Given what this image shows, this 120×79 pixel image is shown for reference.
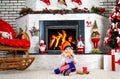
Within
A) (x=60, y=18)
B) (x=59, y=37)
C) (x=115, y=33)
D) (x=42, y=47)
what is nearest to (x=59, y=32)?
(x=59, y=37)

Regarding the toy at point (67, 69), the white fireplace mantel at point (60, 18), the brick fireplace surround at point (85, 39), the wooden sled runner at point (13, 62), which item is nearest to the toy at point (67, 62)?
the toy at point (67, 69)

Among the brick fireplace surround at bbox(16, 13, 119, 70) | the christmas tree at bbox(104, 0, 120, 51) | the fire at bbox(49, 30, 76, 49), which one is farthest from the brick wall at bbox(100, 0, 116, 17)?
the fire at bbox(49, 30, 76, 49)

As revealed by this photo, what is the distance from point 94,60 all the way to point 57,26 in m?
0.93

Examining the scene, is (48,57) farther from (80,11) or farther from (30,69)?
(80,11)

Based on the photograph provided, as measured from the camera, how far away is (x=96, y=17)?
5680 millimetres

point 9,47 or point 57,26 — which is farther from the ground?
point 57,26

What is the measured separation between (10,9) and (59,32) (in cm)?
127

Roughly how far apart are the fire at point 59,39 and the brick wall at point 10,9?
1.05 meters

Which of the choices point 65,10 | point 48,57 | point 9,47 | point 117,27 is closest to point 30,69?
point 48,57

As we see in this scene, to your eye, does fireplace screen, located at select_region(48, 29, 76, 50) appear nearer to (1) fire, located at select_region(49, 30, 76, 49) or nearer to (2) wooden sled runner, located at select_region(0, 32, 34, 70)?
(1) fire, located at select_region(49, 30, 76, 49)

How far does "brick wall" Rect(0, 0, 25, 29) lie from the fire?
1053mm

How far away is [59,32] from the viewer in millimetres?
5594

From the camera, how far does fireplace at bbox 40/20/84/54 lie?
18.2 ft

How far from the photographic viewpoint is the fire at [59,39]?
5539 mm
